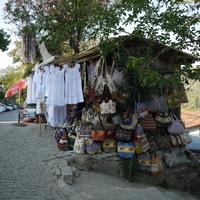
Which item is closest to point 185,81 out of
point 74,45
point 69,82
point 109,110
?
point 109,110

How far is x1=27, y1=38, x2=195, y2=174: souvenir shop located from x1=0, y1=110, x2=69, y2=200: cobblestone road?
84 cm

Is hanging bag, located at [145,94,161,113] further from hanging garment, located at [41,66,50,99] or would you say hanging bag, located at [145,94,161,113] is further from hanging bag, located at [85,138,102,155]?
hanging garment, located at [41,66,50,99]

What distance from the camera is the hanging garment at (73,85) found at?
6297 mm

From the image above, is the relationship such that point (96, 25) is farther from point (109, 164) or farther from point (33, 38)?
point (33, 38)

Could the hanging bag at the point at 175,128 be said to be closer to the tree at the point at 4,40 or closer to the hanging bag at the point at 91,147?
the hanging bag at the point at 91,147

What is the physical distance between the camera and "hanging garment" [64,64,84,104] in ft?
20.7

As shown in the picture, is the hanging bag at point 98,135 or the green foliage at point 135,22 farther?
the hanging bag at point 98,135

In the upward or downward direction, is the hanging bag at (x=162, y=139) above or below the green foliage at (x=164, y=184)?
above

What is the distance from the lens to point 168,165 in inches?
270

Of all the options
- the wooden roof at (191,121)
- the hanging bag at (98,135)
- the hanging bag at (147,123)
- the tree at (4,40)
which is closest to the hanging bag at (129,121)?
the hanging bag at (147,123)

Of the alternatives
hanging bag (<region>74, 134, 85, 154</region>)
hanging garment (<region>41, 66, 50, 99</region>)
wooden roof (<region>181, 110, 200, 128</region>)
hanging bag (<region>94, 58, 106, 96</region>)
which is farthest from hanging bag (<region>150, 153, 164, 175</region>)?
wooden roof (<region>181, 110, 200, 128</region>)

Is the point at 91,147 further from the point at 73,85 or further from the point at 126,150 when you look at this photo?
the point at 73,85

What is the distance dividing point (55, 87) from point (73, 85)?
0.51 metres

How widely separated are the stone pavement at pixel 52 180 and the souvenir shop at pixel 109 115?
667 millimetres
